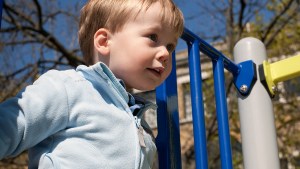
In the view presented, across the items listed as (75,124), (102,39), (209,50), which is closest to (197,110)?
(209,50)

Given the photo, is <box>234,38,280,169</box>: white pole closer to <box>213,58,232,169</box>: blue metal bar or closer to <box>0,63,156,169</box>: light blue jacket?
<box>213,58,232,169</box>: blue metal bar

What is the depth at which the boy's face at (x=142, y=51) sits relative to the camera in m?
1.07

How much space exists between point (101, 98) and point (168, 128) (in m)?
0.33

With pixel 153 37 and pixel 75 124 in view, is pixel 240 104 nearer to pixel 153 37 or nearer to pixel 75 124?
pixel 153 37

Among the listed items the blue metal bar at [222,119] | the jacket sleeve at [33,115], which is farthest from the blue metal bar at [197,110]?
the jacket sleeve at [33,115]

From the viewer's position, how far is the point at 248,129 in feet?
5.29

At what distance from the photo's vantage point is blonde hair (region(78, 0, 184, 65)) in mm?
1100

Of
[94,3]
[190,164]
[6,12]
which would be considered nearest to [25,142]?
[94,3]

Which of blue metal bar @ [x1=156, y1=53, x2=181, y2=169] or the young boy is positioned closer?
the young boy

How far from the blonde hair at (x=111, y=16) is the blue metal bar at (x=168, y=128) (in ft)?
0.81

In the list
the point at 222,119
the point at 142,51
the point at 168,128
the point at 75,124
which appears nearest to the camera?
the point at 75,124

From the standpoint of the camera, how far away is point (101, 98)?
102 cm

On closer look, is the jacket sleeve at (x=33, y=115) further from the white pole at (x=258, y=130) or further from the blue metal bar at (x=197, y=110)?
the white pole at (x=258, y=130)

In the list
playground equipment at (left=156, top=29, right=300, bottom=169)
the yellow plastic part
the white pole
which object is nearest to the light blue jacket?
playground equipment at (left=156, top=29, right=300, bottom=169)
